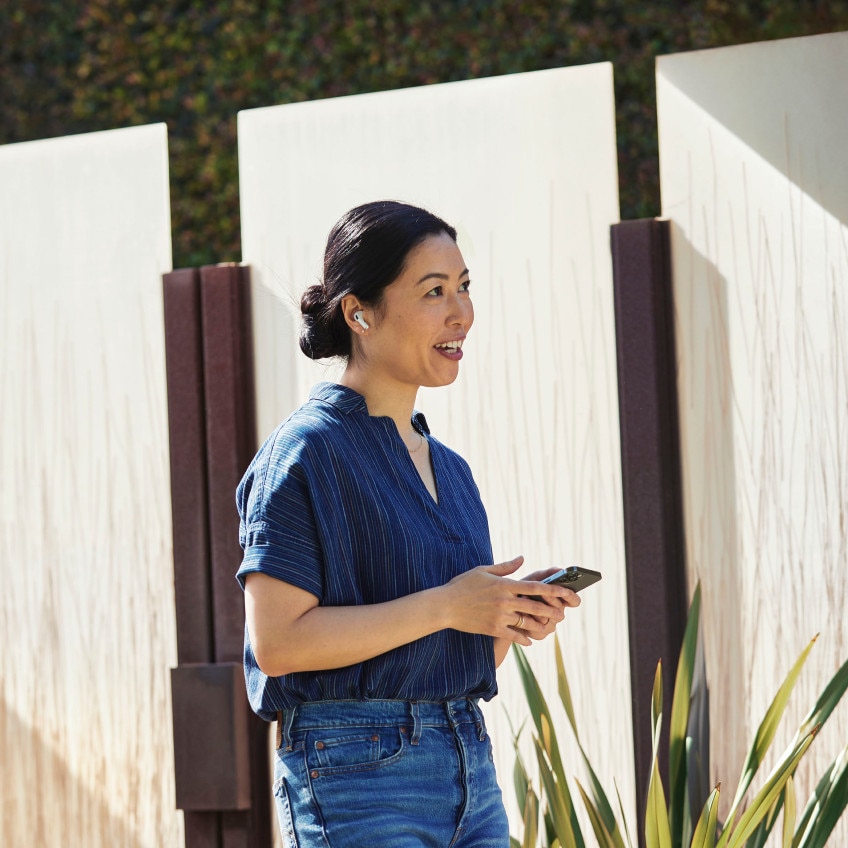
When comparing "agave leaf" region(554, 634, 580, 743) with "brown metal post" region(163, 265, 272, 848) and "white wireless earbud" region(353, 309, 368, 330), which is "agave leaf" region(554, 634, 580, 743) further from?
"white wireless earbud" region(353, 309, 368, 330)

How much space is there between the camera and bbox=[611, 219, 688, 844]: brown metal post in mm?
3082

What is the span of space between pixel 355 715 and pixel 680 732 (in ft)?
4.34

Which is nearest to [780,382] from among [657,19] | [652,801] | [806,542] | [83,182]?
[806,542]

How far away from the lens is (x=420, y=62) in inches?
213

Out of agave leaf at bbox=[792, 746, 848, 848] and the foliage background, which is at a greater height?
the foliage background

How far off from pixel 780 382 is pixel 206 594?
1.59 metres

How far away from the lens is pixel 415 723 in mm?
1791

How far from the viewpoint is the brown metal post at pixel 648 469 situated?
10.1ft

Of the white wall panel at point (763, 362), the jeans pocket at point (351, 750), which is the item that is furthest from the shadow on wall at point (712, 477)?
the jeans pocket at point (351, 750)

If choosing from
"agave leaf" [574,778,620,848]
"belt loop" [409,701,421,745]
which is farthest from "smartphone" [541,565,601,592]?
"agave leaf" [574,778,620,848]

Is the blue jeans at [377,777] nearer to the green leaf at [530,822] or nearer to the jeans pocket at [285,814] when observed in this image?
the jeans pocket at [285,814]

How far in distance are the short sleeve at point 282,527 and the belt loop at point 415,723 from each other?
0.21 meters

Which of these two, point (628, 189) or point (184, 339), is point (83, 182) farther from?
point (628, 189)

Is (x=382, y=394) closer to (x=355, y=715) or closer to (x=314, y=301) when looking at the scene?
(x=314, y=301)
